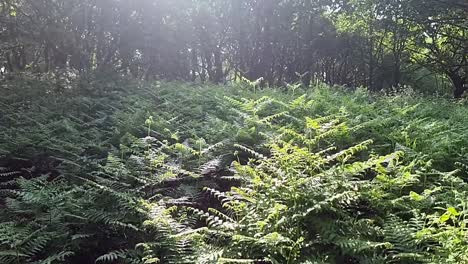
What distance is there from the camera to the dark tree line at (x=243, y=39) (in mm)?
12836

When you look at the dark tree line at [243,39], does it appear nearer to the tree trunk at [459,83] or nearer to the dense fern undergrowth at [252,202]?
the tree trunk at [459,83]

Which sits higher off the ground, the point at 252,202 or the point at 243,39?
the point at 243,39

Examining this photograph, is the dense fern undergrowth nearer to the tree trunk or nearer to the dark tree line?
the dark tree line

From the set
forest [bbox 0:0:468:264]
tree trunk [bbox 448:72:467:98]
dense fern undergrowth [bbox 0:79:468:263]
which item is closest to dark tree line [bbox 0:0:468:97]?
tree trunk [bbox 448:72:467:98]

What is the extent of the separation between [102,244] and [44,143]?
2676 millimetres

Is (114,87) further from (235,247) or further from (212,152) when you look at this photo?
(235,247)

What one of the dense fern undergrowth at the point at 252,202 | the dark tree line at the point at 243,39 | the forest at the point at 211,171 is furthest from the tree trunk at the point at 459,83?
the dense fern undergrowth at the point at 252,202

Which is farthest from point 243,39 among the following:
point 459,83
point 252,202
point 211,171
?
point 252,202

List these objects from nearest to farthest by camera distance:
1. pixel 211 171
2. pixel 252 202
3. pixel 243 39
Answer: pixel 252 202 < pixel 211 171 < pixel 243 39

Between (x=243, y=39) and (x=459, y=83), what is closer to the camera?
(x=459, y=83)

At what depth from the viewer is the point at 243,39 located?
19.0m

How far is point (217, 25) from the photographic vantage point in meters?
18.4

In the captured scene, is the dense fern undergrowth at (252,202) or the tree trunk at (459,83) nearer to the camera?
the dense fern undergrowth at (252,202)

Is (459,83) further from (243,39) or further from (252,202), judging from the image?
(252,202)
